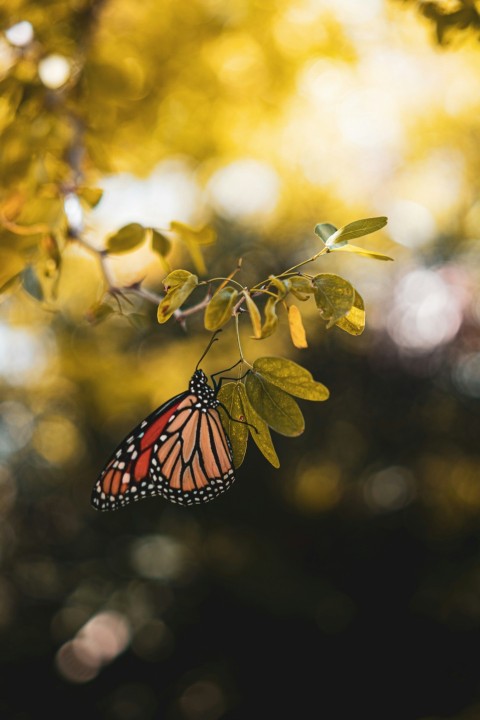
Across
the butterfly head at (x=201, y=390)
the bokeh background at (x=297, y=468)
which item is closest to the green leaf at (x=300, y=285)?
the butterfly head at (x=201, y=390)

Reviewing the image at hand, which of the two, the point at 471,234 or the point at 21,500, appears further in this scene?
the point at 21,500

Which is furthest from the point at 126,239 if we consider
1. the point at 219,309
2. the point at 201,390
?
the point at 219,309

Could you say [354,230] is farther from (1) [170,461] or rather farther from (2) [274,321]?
(1) [170,461]

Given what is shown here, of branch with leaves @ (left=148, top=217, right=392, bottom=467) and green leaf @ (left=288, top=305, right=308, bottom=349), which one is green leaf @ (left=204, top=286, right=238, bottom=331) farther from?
green leaf @ (left=288, top=305, right=308, bottom=349)

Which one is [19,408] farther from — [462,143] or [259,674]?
[462,143]

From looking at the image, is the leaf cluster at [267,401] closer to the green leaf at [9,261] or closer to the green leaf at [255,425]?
the green leaf at [255,425]

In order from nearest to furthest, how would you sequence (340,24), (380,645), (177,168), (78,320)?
1. (340,24)
2. (380,645)
3. (177,168)
4. (78,320)

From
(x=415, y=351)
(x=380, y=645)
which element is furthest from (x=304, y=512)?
(x=415, y=351)
